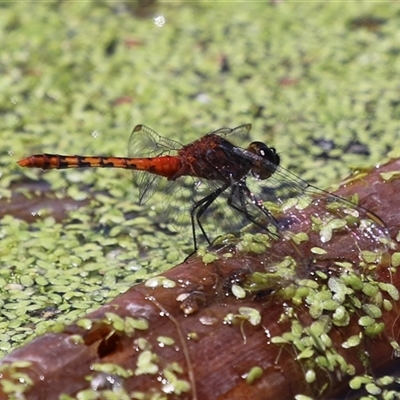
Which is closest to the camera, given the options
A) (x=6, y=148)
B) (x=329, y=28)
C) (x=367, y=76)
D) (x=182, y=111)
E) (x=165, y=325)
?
(x=165, y=325)

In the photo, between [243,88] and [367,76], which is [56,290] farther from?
[367,76]

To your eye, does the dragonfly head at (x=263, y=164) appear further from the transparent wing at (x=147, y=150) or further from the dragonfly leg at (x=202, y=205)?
the transparent wing at (x=147, y=150)

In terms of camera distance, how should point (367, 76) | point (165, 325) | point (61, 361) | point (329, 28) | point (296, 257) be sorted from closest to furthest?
point (61, 361)
point (165, 325)
point (296, 257)
point (367, 76)
point (329, 28)

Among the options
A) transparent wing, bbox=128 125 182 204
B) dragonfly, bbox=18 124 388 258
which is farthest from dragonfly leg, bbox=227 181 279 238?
transparent wing, bbox=128 125 182 204

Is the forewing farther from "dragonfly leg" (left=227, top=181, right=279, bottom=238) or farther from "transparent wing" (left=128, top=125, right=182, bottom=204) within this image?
"transparent wing" (left=128, top=125, right=182, bottom=204)

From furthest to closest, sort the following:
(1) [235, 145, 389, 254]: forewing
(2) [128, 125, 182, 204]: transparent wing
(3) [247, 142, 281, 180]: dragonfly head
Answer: (2) [128, 125, 182, 204]: transparent wing, (3) [247, 142, 281, 180]: dragonfly head, (1) [235, 145, 389, 254]: forewing

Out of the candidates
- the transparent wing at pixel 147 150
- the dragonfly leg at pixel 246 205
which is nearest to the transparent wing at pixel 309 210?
the dragonfly leg at pixel 246 205

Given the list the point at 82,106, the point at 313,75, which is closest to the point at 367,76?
the point at 313,75

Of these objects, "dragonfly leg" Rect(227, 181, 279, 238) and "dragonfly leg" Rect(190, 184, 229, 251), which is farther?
"dragonfly leg" Rect(190, 184, 229, 251)
